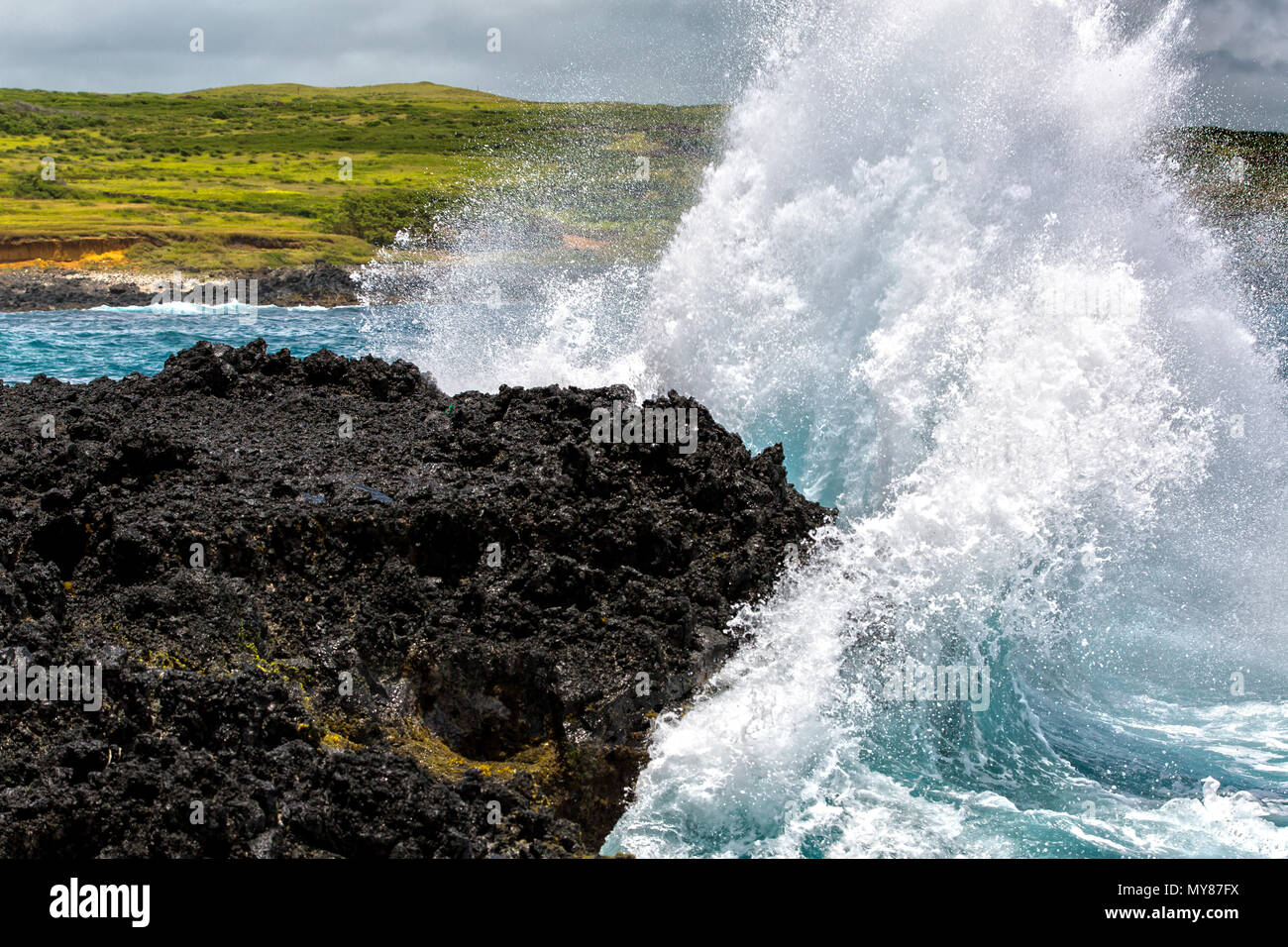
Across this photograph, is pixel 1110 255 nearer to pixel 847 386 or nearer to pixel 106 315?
pixel 847 386

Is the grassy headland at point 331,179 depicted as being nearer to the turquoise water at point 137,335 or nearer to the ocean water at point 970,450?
the turquoise water at point 137,335

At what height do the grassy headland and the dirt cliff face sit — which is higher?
the grassy headland

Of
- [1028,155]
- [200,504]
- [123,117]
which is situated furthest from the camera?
[123,117]

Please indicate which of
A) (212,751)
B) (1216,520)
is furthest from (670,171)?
(212,751)

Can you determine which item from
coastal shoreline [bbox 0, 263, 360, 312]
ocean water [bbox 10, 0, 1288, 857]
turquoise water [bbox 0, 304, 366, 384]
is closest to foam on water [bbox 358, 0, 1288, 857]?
ocean water [bbox 10, 0, 1288, 857]

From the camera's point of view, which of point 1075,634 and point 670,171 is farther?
point 670,171

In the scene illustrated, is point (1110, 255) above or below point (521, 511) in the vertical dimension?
above

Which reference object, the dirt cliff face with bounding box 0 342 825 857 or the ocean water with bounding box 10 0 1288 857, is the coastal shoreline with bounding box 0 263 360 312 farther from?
the dirt cliff face with bounding box 0 342 825 857
